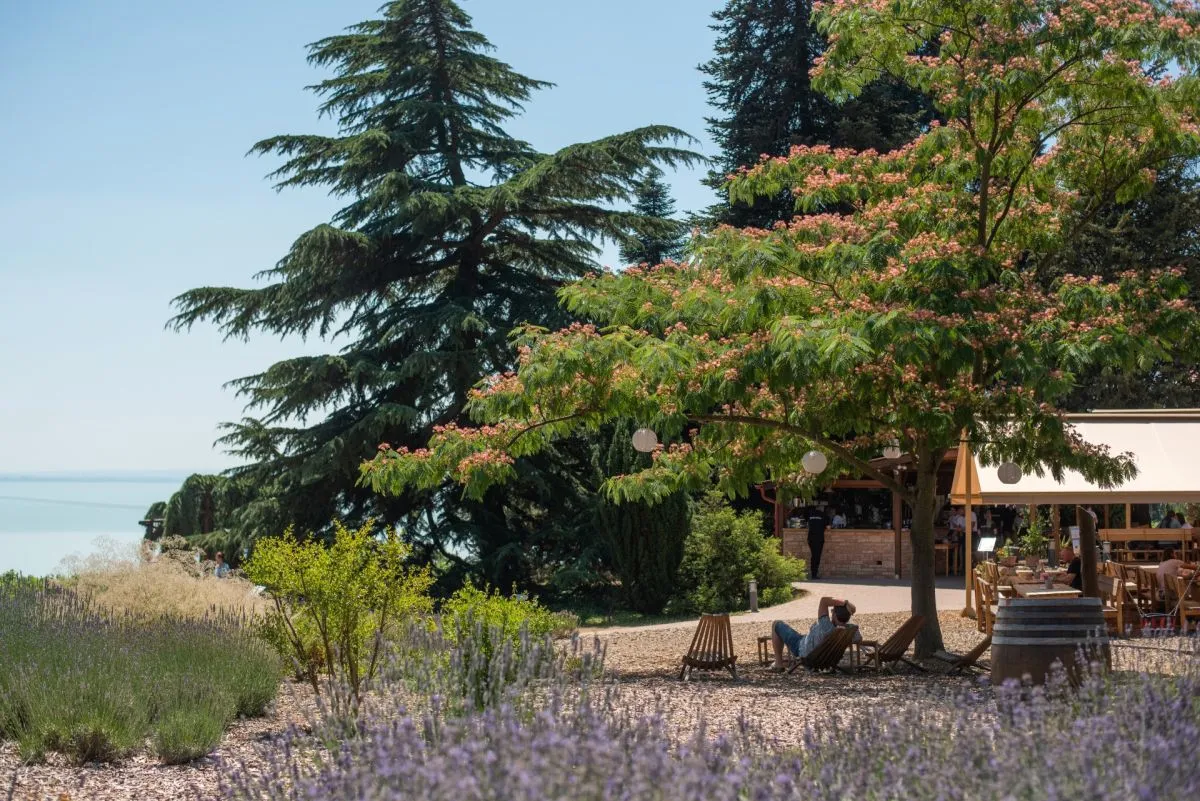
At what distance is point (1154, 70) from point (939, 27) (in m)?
2.44

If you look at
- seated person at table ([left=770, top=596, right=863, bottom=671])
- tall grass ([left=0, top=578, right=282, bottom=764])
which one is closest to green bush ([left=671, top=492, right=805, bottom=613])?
seated person at table ([left=770, top=596, right=863, bottom=671])

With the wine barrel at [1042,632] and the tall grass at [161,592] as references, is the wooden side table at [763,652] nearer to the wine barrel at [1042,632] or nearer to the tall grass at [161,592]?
the wine barrel at [1042,632]

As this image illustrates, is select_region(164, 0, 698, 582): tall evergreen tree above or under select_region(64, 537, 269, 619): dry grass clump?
above

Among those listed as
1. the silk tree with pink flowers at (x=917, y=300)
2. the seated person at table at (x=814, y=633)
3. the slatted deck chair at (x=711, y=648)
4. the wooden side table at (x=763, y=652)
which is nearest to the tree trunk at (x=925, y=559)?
the silk tree with pink flowers at (x=917, y=300)

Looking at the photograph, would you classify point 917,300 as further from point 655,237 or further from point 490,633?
point 655,237

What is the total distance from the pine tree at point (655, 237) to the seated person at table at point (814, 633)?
7821 mm

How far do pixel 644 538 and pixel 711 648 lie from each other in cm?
884

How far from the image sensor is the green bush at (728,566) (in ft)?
68.4

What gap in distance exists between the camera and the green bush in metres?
20.8

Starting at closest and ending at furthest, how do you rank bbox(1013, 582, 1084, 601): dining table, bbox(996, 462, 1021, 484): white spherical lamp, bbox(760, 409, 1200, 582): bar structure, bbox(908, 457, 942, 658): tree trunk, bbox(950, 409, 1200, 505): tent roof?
bbox(996, 462, 1021, 484): white spherical lamp, bbox(908, 457, 942, 658): tree trunk, bbox(1013, 582, 1084, 601): dining table, bbox(950, 409, 1200, 505): tent roof, bbox(760, 409, 1200, 582): bar structure

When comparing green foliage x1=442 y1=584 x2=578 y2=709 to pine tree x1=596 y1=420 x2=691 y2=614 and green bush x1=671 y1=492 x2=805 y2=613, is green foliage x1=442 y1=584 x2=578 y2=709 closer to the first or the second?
pine tree x1=596 y1=420 x2=691 y2=614

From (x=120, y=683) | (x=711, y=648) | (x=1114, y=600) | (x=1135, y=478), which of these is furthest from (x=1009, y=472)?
(x=120, y=683)

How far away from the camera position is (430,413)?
23.5 m

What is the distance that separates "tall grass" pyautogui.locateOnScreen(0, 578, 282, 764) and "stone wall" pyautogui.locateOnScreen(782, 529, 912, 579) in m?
17.6
